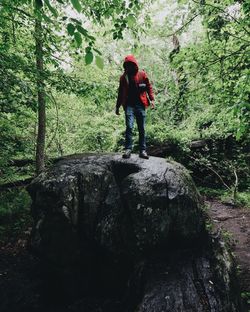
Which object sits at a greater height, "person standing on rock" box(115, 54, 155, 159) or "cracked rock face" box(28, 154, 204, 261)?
"person standing on rock" box(115, 54, 155, 159)

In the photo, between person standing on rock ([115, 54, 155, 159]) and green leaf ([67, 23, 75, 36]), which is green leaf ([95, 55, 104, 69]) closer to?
green leaf ([67, 23, 75, 36])

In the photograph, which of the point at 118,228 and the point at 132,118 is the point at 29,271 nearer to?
the point at 118,228

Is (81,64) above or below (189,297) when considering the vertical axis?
above

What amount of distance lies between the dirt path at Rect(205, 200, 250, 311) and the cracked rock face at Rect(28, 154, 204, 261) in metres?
1.41

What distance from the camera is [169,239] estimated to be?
657cm

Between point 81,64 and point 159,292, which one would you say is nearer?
point 159,292

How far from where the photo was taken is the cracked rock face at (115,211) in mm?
6461

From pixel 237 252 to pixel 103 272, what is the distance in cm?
357

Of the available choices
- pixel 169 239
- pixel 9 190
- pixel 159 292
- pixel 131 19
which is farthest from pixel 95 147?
pixel 131 19

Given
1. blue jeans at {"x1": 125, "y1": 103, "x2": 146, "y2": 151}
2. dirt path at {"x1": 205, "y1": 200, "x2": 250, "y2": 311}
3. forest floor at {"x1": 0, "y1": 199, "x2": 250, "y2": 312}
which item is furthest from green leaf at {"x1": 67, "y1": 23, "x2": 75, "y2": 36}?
dirt path at {"x1": 205, "y1": 200, "x2": 250, "y2": 311}

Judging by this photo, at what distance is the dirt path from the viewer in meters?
6.80

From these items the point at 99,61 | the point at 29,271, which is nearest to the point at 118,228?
the point at 29,271

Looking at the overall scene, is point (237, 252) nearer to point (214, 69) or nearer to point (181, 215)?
point (181, 215)

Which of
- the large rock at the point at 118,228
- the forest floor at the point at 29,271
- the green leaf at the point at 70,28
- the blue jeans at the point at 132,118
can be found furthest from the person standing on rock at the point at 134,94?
the green leaf at the point at 70,28
